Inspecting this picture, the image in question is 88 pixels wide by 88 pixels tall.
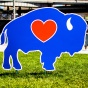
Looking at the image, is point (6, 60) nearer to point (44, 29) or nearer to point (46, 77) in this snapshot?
point (46, 77)

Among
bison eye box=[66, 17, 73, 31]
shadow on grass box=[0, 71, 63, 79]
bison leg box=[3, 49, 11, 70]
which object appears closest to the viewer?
bison leg box=[3, 49, 11, 70]

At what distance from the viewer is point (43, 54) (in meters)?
8.74

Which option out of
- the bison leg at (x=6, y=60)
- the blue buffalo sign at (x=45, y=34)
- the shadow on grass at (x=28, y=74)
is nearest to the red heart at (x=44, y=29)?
the blue buffalo sign at (x=45, y=34)

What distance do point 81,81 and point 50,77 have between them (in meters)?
0.87

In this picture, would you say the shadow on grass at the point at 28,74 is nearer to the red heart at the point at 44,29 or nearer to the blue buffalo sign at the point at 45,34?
the blue buffalo sign at the point at 45,34

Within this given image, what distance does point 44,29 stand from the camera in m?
8.69

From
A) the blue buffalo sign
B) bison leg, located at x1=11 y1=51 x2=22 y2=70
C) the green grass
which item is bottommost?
the green grass

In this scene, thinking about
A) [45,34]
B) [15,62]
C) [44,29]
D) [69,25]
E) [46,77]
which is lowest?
[46,77]

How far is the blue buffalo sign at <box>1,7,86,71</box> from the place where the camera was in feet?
28.4

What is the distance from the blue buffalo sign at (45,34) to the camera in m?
8.66

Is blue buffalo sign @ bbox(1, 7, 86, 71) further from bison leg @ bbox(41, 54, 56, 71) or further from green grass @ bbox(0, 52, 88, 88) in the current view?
green grass @ bbox(0, 52, 88, 88)

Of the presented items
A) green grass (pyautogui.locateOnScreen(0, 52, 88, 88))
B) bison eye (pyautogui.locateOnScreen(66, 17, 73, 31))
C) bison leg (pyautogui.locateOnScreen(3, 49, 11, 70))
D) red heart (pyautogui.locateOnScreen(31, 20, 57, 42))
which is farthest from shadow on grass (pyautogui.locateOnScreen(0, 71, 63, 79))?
bison eye (pyautogui.locateOnScreen(66, 17, 73, 31))

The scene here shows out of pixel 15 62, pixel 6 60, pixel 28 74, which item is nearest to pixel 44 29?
pixel 15 62

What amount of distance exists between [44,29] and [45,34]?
133 millimetres
